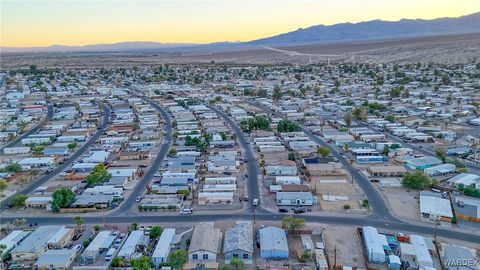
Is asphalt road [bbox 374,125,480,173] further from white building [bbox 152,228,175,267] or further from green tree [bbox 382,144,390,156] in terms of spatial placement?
white building [bbox 152,228,175,267]

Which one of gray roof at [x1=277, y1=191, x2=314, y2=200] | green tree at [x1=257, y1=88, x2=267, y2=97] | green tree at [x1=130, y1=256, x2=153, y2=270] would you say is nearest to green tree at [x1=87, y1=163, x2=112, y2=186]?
green tree at [x1=130, y1=256, x2=153, y2=270]

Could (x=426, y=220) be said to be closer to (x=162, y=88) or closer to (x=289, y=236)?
(x=289, y=236)

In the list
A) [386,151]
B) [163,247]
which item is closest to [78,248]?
[163,247]

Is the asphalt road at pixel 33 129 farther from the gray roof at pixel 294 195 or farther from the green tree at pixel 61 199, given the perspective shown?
the gray roof at pixel 294 195

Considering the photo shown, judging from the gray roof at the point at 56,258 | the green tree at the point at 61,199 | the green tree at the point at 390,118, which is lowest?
the gray roof at the point at 56,258

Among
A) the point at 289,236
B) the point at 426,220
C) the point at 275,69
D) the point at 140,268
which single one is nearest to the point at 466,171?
the point at 426,220

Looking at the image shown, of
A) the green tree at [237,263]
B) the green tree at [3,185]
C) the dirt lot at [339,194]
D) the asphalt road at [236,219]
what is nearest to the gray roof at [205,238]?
the green tree at [237,263]
